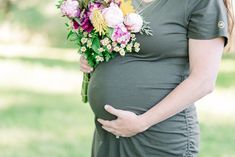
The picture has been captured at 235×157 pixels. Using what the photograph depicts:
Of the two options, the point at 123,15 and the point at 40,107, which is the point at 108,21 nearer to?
the point at 123,15

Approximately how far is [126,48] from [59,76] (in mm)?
7032

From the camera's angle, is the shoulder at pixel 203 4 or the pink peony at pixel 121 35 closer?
the shoulder at pixel 203 4

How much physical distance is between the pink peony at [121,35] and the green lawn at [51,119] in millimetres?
3101

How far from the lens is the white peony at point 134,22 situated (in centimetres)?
296

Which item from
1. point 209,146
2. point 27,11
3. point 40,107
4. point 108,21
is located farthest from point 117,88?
point 27,11

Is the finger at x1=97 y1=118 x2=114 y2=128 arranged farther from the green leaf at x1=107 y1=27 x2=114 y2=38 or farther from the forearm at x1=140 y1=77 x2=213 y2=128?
the green leaf at x1=107 y1=27 x2=114 y2=38

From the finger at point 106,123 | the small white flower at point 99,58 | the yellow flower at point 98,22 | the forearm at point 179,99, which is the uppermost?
the yellow flower at point 98,22

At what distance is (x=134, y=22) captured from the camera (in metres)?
2.97

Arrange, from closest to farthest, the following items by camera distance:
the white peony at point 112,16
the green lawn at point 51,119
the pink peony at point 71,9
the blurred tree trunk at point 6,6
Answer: the white peony at point 112,16 < the pink peony at point 71,9 < the green lawn at point 51,119 < the blurred tree trunk at point 6,6

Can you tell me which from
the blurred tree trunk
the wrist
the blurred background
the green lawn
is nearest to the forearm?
the wrist

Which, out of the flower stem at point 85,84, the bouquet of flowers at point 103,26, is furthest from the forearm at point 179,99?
the flower stem at point 85,84

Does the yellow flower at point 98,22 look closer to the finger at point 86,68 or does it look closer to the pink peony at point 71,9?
A: the pink peony at point 71,9

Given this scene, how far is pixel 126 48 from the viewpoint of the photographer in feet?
10.00

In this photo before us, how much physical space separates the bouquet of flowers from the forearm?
255 mm
